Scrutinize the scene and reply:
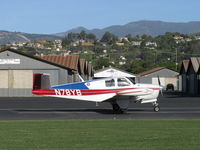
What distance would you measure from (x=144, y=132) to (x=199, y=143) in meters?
3.06

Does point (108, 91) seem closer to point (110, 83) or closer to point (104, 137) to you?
point (110, 83)

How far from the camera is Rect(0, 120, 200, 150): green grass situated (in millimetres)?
12797

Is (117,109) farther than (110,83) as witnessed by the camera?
Yes

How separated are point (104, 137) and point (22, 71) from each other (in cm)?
4739

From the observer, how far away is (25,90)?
60500 mm

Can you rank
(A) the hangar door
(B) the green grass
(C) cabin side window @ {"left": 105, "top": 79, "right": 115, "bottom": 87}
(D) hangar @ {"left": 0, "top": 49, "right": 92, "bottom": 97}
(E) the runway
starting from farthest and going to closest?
(D) hangar @ {"left": 0, "top": 49, "right": 92, "bottom": 97} < (A) the hangar door < (C) cabin side window @ {"left": 105, "top": 79, "right": 115, "bottom": 87} < (E) the runway < (B) the green grass

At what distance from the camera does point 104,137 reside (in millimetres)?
14664

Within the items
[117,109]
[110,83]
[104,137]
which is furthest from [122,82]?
[104,137]

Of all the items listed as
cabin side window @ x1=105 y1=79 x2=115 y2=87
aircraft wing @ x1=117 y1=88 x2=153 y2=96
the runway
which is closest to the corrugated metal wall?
the runway

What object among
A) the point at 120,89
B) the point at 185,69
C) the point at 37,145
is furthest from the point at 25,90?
the point at 37,145

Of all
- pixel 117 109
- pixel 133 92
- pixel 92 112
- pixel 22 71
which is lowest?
pixel 92 112

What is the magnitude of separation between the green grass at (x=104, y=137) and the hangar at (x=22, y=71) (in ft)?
140

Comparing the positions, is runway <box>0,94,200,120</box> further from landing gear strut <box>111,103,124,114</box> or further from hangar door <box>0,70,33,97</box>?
hangar door <box>0,70,33,97</box>

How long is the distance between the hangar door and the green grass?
42693 millimetres
